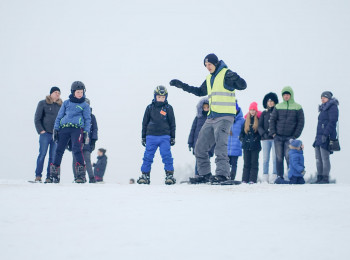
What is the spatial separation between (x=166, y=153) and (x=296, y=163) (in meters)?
3.06

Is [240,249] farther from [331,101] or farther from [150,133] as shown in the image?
[331,101]

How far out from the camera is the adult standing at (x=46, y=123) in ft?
30.1

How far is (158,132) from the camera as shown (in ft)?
27.7

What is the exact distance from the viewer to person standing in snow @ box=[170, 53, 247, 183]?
296 inches

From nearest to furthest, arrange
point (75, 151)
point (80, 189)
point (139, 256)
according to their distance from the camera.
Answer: point (139, 256)
point (80, 189)
point (75, 151)

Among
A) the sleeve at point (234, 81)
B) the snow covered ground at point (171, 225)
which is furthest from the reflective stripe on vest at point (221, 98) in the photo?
the snow covered ground at point (171, 225)

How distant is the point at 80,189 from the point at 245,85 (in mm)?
3299

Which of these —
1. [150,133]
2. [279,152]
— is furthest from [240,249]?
[279,152]

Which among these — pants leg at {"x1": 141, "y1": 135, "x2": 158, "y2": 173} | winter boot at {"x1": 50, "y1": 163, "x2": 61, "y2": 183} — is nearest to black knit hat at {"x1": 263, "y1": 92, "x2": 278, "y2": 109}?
pants leg at {"x1": 141, "y1": 135, "x2": 158, "y2": 173}

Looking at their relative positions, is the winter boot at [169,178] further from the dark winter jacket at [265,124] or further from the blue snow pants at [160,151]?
the dark winter jacket at [265,124]

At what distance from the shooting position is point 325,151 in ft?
32.2

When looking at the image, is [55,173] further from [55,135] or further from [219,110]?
[219,110]

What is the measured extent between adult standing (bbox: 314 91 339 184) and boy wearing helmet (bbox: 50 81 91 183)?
5365mm

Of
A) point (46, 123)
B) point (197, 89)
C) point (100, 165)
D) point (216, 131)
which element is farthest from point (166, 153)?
point (100, 165)
